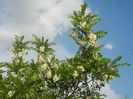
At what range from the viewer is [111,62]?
554 inches

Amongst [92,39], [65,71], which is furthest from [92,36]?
[65,71]

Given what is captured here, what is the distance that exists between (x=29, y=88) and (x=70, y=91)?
3.61m

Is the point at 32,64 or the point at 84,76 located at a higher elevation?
the point at 32,64

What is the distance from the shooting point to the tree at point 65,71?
1416 centimetres

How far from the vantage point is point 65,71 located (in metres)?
15.2

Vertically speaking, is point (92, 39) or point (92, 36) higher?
point (92, 36)

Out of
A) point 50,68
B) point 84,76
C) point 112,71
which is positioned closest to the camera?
point 112,71

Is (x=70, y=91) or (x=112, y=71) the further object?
(x=70, y=91)

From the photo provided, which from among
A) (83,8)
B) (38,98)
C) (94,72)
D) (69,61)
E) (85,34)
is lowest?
(38,98)

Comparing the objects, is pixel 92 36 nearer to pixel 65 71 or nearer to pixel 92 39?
pixel 92 39

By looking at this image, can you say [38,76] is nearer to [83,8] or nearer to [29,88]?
[29,88]

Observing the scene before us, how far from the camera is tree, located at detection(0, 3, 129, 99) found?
1416cm

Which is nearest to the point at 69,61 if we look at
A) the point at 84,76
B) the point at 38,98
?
the point at 84,76

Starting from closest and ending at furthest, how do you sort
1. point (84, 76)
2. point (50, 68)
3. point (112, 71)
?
1. point (112, 71)
2. point (84, 76)
3. point (50, 68)
